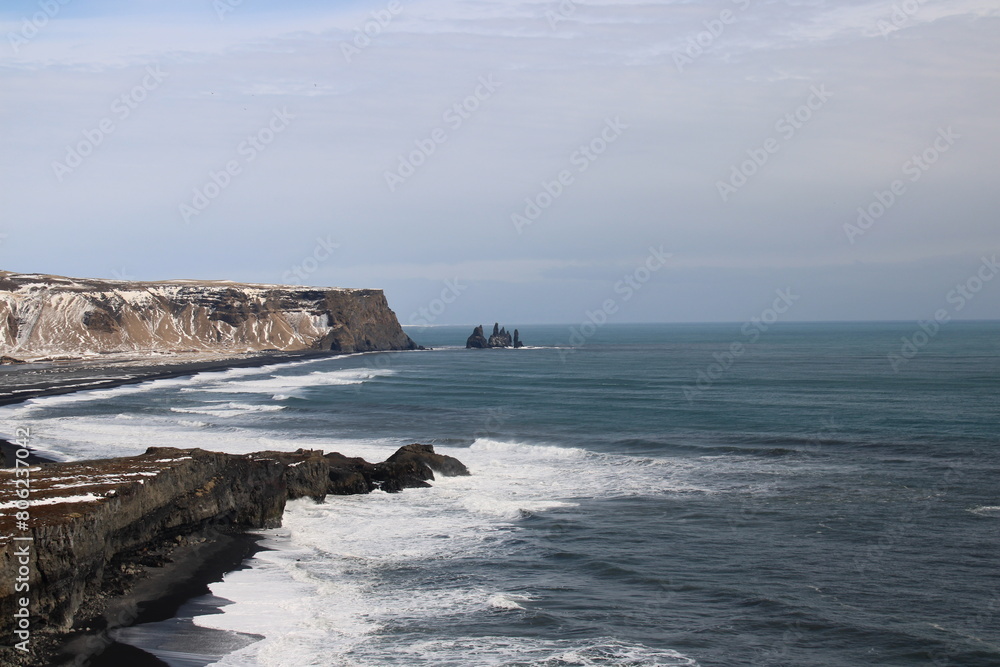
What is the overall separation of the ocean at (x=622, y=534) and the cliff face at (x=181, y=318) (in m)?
64.3

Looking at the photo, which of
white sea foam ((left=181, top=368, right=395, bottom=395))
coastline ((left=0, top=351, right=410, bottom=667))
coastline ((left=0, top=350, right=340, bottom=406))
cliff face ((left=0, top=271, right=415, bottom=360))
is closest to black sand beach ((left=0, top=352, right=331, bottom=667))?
coastline ((left=0, top=351, right=410, bottom=667))

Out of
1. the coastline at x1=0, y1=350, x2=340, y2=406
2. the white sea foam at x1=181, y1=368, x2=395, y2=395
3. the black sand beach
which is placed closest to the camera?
the black sand beach

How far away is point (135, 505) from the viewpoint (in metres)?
23.5

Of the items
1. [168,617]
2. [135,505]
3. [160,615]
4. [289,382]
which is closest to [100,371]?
[289,382]

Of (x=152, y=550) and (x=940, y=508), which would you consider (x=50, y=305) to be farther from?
(x=940, y=508)

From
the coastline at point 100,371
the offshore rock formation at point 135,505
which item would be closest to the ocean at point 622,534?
the offshore rock formation at point 135,505

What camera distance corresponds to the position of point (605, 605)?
853 inches

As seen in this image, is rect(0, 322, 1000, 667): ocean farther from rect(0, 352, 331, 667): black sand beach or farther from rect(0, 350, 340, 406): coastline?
rect(0, 350, 340, 406): coastline

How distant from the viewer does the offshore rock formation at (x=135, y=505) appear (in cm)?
1872

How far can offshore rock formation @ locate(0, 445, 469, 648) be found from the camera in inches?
737

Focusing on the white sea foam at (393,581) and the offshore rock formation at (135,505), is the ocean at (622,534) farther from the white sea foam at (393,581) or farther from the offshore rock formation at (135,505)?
the offshore rock formation at (135,505)

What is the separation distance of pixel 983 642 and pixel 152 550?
2191 cm

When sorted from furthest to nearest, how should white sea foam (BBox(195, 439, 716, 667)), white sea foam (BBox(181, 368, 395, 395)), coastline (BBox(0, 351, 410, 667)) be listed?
white sea foam (BBox(181, 368, 395, 395)) < white sea foam (BBox(195, 439, 716, 667)) < coastline (BBox(0, 351, 410, 667))

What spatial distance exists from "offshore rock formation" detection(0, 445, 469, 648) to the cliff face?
96.8m
